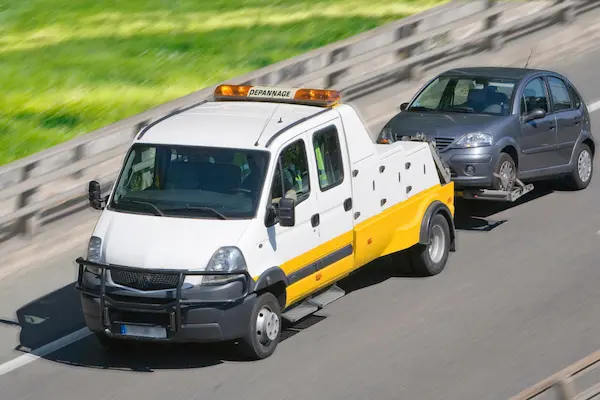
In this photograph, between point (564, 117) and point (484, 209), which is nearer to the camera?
point (484, 209)

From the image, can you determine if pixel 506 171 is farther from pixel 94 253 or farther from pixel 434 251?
pixel 94 253

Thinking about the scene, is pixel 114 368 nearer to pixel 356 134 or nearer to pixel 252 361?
pixel 252 361

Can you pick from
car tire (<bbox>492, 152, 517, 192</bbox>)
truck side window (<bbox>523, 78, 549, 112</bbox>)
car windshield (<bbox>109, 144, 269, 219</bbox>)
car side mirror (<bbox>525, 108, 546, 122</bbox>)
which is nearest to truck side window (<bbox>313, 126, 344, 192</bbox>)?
car windshield (<bbox>109, 144, 269, 219</bbox>)

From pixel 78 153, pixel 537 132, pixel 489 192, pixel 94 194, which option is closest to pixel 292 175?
pixel 94 194

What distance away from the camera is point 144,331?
11.7m

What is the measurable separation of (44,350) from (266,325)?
2333mm

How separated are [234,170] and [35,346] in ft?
8.90

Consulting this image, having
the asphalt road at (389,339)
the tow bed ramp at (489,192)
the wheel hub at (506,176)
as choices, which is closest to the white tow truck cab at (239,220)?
the asphalt road at (389,339)

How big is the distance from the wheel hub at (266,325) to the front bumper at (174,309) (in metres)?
0.22

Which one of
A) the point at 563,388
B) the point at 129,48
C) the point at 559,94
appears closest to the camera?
the point at 563,388

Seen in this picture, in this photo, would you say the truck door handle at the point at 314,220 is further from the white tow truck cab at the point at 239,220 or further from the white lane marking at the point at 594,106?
the white lane marking at the point at 594,106

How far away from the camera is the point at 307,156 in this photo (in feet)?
41.3

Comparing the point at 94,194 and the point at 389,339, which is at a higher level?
the point at 94,194

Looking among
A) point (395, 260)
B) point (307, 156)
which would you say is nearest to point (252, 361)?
point (307, 156)
